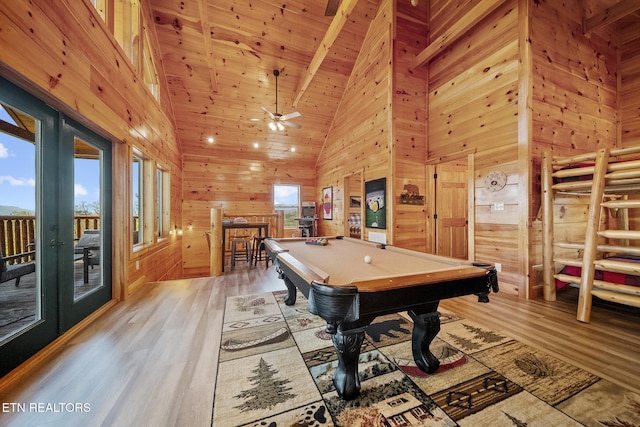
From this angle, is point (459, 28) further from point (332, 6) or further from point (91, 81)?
point (91, 81)

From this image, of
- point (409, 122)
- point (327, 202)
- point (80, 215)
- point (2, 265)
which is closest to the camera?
point (2, 265)

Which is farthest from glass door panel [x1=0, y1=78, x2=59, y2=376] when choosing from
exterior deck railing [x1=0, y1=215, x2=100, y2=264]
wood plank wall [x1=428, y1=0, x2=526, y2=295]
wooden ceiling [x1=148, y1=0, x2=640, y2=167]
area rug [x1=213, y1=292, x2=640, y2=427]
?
wood plank wall [x1=428, y1=0, x2=526, y2=295]

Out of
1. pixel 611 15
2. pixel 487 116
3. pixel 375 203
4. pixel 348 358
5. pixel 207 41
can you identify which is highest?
pixel 207 41

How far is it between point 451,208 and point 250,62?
516cm

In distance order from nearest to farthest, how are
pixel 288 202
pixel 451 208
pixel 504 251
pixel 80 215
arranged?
pixel 80 215
pixel 504 251
pixel 451 208
pixel 288 202

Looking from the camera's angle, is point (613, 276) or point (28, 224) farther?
point (613, 276)

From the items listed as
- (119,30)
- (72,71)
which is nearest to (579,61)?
(72,71)

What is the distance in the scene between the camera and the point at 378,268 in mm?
1636

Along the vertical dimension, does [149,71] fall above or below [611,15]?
below

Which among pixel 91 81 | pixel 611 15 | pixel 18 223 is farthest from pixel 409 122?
pixel 18 223

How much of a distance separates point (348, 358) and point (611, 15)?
17.6 ft

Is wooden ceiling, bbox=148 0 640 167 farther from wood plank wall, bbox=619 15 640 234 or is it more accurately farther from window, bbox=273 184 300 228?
window, bbox=273 184 300 228

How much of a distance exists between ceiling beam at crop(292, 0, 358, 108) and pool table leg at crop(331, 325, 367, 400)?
4113 millimetres

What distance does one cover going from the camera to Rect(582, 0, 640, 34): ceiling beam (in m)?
2.95
